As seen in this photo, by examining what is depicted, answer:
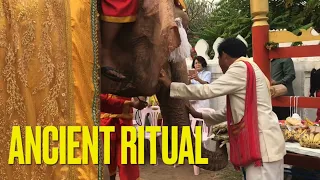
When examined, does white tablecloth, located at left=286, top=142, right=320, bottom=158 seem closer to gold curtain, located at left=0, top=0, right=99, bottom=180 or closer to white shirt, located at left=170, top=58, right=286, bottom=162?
white shirt, located at left=170, top=58, right=286, bottom=162

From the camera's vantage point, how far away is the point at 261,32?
3.60 metres

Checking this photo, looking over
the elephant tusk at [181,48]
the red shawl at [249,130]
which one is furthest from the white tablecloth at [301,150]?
the elephant tusk at [181,48]

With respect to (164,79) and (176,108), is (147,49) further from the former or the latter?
(176,108)

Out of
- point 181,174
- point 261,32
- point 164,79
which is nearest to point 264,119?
point 164,79

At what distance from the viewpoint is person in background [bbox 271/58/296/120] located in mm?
4965

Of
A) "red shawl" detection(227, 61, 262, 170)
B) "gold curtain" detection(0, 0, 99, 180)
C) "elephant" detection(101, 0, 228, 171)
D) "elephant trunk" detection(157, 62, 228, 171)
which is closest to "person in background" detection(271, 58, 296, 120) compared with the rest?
"red shawl" detection(227, 61, 262, 170)

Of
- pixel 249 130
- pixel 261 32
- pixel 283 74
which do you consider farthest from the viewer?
pixel 283 74

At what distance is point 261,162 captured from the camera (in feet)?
8.16

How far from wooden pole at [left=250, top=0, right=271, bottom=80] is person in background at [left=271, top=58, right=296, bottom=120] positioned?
4.54 ft

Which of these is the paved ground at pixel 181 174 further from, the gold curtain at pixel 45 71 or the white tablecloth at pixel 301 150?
the gold curtain at pixel 45 71

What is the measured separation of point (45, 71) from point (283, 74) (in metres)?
3.82

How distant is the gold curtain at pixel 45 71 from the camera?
182 cm

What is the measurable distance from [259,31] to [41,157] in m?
2.38

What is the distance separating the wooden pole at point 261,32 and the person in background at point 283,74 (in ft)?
4.54
